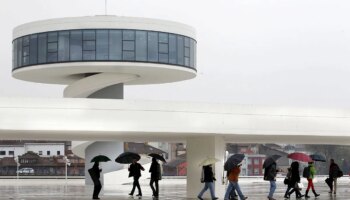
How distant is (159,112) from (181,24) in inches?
794

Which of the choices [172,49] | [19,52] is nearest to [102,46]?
[172,49]

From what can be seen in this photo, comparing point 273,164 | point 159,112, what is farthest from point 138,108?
point 273,164

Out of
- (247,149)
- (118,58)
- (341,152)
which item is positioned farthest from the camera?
(247,149)

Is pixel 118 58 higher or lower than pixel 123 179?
higher

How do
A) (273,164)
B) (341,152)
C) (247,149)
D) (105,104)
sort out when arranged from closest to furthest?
(273,164)
(105,104)
(341,152)
(247,149)

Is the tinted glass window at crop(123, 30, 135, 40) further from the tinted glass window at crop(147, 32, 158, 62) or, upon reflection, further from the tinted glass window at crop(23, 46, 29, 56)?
the tinted glass window at crop(23, 46, 29, 56)

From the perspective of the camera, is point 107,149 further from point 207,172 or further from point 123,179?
point 207,172

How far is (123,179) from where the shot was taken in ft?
201

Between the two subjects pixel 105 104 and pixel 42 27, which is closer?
pixel 105 104

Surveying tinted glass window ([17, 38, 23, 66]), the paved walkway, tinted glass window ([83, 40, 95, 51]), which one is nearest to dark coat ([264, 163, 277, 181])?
the paved walkway

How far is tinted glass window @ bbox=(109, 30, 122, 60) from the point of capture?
161ft

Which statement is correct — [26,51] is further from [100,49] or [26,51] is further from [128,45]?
[128,45]

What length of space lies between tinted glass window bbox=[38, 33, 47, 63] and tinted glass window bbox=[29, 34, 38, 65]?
25cm

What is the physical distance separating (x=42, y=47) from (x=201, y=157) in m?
18.6
